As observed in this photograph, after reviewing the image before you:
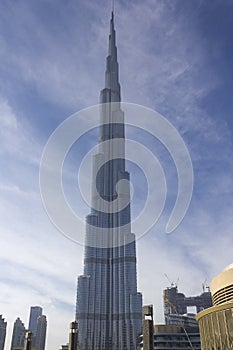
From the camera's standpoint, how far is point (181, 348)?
393 ft

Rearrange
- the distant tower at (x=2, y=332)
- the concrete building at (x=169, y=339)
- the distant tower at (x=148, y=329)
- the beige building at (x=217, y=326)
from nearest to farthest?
the distant tower at (x=148, y=329) < the beige building at (x=217, y=326) < the concrete building at (x=169, y=339) < the distant tower at (x=2, y=332)

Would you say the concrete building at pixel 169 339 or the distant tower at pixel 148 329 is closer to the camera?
the distant tower at pixel 148 329

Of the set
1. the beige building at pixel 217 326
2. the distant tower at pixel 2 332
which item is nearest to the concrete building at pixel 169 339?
the beige building at pixel 217 326

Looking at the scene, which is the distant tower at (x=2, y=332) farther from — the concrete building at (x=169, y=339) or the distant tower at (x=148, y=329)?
the distant tower at (x=148, y=329)

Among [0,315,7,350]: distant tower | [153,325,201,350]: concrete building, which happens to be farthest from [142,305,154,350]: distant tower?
[0,315,7,350]: distant tower

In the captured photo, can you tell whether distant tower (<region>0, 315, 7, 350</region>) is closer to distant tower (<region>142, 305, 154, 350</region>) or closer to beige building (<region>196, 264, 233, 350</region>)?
beige building (<region>196, 264, 233, 350</region>)

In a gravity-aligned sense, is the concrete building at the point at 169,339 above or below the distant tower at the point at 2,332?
below

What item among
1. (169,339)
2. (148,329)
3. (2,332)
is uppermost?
(2,332)

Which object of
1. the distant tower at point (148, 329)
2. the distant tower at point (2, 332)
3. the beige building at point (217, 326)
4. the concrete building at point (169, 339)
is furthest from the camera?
the distant tower at point (2, 332)

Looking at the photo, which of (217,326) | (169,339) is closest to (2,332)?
(169,339)

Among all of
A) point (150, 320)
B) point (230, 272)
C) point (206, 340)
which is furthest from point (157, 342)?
point (150, 320)

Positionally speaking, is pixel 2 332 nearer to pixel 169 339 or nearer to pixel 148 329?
→ pixel 169 339

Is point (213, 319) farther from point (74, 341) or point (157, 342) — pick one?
point (157, 342)

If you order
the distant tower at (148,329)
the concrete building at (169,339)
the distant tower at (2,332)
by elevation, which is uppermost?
the distant tower at (2,332)
